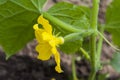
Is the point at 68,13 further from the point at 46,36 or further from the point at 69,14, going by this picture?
the point at 46,36

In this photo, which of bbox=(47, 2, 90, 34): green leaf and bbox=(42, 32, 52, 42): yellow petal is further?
bbox=(47, 2, 90, 34): green leaf

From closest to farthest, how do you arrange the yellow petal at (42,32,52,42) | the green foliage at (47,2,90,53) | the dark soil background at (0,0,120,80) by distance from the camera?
the yellow petal at (42,32,52,42), the green foliage at (47,2,90,53), the dark soil background at (0,0,120,80)

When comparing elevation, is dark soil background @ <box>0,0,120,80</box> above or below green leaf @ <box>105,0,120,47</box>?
below

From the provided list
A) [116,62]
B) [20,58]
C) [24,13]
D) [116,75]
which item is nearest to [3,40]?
[24,13]

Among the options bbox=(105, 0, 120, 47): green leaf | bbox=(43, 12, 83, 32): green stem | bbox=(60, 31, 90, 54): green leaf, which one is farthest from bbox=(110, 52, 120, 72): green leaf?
bbox=(43, 12, 83, 32): green stem

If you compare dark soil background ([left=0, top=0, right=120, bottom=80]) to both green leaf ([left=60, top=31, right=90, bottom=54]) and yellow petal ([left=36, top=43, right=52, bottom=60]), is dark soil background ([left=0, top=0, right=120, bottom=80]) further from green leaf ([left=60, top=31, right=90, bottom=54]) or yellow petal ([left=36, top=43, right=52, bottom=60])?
yellow petal ([left=36, top=43, right=52, bottom=60])

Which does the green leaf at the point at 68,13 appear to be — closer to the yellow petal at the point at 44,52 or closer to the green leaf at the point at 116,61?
the yellow petal at the point at 44,52

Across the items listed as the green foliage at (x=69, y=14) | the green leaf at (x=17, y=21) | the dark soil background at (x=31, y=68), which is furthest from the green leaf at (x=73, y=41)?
the dark soil background at (x=31, y=68)

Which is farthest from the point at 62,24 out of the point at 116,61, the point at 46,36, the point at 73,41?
the point at 116,61

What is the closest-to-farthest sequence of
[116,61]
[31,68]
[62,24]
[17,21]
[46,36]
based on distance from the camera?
[46,36]
[62,24]
[17,21]
[116,61]
[31,68]

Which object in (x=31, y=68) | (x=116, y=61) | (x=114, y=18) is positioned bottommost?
(x=31, y=68)
